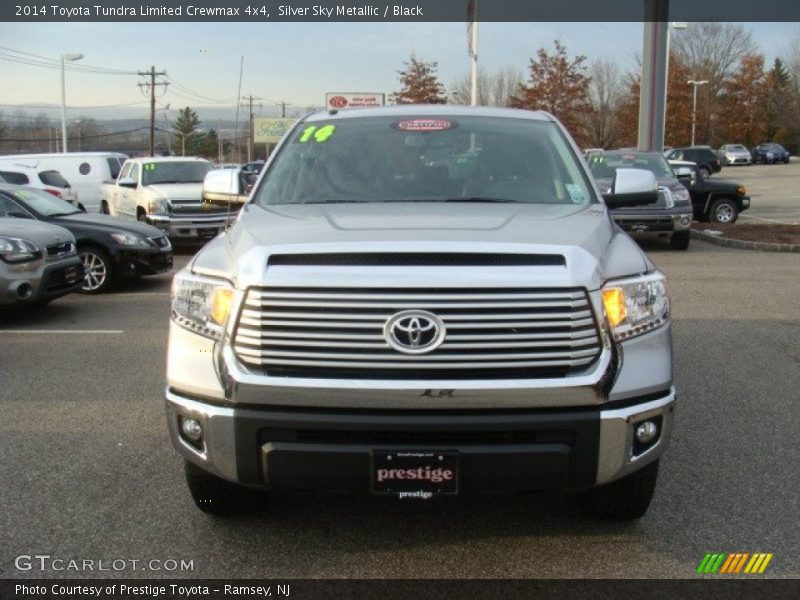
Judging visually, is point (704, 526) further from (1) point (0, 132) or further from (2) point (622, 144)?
(1) point (0, 132)

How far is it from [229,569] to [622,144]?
5292cm

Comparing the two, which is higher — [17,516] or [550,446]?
[550,446]

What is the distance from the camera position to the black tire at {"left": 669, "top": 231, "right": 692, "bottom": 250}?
15917 millimetres

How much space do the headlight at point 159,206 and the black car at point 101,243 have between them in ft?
14.8

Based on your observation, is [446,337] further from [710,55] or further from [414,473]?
[710,55]

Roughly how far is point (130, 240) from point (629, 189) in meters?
8.34

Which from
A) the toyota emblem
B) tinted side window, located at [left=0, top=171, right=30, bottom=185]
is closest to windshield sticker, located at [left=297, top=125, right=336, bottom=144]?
the toyota emblem

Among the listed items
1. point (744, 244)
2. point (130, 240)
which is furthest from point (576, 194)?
point (744, 244)

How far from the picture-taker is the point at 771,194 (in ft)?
113

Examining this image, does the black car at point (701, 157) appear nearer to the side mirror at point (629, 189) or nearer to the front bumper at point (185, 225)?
the front bumper at point (185, 225)

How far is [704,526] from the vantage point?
3908mm

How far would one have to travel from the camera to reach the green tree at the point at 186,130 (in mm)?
116562

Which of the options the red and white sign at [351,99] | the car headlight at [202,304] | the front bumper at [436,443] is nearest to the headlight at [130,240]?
the car headlight at [202,304]

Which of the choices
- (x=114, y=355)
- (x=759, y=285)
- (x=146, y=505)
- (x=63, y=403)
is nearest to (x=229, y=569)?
(x=146, y=505)
